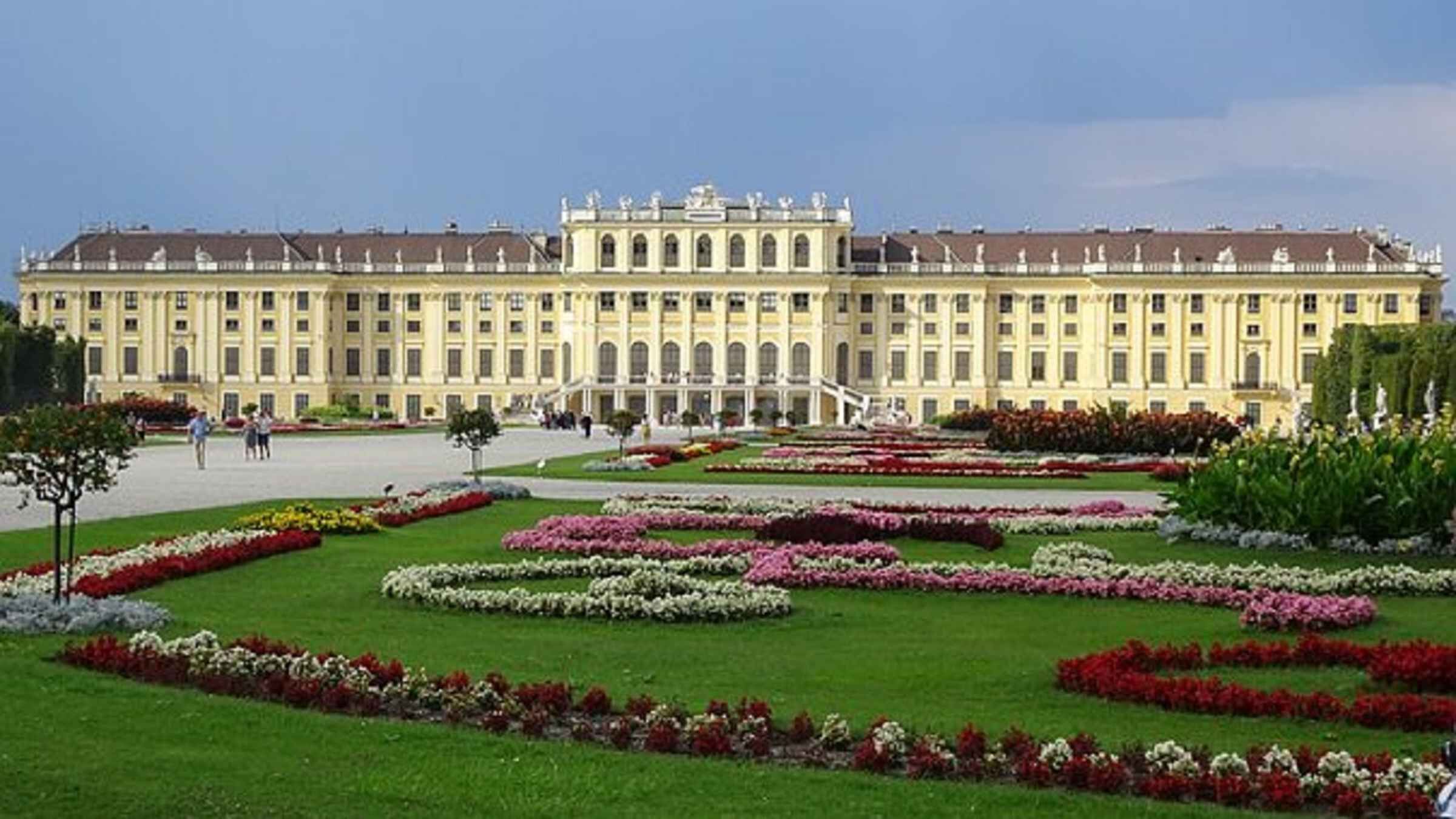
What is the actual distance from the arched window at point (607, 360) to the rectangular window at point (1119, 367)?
22847mm

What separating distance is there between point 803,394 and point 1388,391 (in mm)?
33756

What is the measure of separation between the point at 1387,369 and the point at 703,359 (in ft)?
124

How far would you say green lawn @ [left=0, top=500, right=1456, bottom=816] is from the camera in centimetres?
798

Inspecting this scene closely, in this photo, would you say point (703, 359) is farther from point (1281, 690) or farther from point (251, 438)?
point (1281, 690)

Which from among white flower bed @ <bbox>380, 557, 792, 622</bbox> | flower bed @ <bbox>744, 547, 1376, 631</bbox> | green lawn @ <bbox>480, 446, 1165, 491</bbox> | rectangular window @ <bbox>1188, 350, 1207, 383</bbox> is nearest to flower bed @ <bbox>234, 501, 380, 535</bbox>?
white flower bed @ <bbox>380, 557, 792, 622</bbox>

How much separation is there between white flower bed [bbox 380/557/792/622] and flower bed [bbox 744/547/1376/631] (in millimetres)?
635

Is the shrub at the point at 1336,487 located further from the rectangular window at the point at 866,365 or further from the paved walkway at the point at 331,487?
the rectangular window at the point at 866,365

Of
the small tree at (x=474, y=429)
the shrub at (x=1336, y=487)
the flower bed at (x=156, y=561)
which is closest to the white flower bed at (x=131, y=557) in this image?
the flower bed at (x=156, y=561)

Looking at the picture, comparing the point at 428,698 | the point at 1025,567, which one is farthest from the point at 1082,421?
the point at 428,698

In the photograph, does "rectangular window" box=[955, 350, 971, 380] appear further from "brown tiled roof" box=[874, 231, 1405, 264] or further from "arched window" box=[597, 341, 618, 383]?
"arched window" box=[597, 341, 618, 383]

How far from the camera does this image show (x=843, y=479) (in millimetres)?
33969

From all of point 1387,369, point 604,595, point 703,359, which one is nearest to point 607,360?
point 703,359

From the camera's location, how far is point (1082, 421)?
1698 inches

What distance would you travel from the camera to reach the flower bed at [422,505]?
22.6 metres
